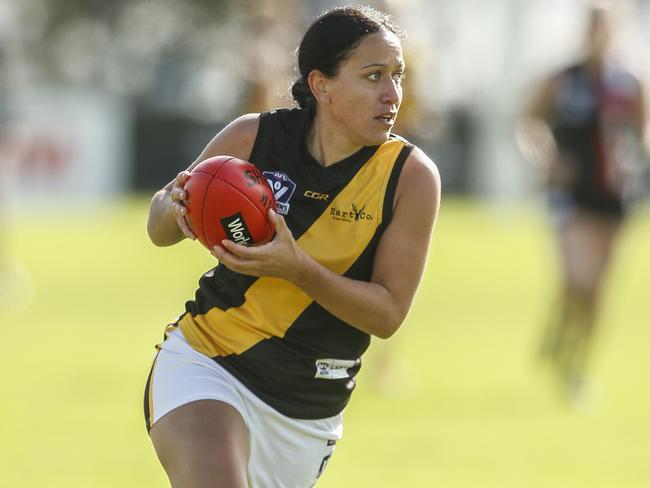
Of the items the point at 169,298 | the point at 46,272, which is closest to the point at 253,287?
the point at 169,298

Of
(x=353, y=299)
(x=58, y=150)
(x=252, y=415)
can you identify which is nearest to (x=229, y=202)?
(x=353, y=299)

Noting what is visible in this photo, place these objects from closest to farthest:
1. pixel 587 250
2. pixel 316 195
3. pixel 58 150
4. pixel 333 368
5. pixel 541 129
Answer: pixel 316 195, pixel 333 368, pixel 587 250, pixel 541 129, pixel 58 150

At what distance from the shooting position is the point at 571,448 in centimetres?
826

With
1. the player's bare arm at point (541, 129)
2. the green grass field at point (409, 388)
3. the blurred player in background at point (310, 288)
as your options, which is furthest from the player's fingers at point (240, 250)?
the player's bare arm at point (541, 129)

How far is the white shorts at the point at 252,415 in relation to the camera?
4410 millimetres

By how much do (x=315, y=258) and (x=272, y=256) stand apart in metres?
0.36

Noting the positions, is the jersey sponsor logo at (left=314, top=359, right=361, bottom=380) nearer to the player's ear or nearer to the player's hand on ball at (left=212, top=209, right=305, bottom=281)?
the player's hand on ball at (left=212, top=209, right=305, bottom=281)

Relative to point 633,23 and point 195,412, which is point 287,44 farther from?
point 633,23

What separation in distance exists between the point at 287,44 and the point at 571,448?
12.9 feet

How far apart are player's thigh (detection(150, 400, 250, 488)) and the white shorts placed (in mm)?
39

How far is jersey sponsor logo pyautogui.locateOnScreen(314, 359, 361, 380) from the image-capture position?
14.9ft

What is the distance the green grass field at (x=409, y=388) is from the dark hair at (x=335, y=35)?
10.3 feet

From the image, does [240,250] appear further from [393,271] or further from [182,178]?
[393,271]

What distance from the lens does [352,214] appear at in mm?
4410
